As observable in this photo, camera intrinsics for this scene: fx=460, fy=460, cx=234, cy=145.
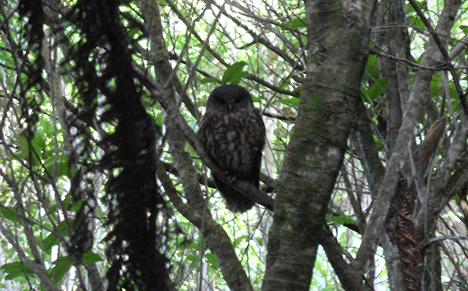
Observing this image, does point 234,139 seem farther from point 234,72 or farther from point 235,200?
point 234,72

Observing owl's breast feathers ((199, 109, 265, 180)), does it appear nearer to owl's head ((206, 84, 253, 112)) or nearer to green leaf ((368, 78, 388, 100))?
owl's head ((206, 84, 253, 112))

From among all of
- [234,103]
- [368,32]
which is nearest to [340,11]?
[368,32]

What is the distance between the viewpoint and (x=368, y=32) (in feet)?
4.64

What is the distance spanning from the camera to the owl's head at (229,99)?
3637mm

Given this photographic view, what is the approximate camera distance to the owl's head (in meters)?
3.64

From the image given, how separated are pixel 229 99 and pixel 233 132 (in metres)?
0.26

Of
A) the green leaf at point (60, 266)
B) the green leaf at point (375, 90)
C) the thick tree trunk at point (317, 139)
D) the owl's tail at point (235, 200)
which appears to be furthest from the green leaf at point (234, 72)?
the owl's tail at point (235, 200)

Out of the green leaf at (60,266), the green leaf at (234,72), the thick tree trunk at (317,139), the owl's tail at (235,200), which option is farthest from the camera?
the owl's tail at (235,200)

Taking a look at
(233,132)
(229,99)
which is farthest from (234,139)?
(229,99)

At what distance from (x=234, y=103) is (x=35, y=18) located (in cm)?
301

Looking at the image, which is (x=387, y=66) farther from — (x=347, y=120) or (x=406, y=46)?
(x=347, y=120)

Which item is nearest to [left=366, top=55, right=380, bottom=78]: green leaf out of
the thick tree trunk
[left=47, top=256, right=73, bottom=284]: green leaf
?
the thick tree trunk

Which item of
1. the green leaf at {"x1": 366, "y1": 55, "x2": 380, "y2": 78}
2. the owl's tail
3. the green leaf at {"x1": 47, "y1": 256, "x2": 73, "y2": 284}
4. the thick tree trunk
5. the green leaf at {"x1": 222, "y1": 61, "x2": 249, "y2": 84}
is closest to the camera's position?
the thick tree trunk

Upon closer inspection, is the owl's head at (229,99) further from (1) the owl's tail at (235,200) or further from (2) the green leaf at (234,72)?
(2) the green leaf at (234,72)
